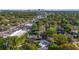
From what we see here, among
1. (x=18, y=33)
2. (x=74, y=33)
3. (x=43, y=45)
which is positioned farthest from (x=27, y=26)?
(x=74, y=33)

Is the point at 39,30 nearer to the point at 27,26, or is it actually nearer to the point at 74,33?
the point at 27,26

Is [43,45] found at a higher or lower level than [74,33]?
lower

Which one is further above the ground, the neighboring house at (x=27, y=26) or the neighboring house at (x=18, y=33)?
the neighboring house at (x=27, y=26)

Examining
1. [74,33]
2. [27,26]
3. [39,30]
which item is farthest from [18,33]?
[74,33]

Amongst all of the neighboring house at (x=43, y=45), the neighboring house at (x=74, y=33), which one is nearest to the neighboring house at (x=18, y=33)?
the neighboring house at (x=43, y=45)

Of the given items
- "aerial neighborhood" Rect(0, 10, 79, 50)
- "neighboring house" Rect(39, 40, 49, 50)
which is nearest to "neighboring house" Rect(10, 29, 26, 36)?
"aerial neighborhood" Rect(0, 10, 79, 50)

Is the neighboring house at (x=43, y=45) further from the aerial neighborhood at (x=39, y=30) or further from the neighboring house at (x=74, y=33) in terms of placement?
the neighboring house at (x=74, y=33)

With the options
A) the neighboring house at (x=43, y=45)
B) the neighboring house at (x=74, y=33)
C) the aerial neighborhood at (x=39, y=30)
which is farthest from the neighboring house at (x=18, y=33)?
the neighboring house at (x=74, y=33)

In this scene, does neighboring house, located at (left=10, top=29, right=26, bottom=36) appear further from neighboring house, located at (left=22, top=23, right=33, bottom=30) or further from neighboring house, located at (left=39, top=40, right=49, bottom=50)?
neighboring house, located at (left=39, top=40, right=49, bottom=50)

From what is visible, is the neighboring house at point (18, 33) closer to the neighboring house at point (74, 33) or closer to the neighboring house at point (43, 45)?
the neighboring house at point (43, 45)

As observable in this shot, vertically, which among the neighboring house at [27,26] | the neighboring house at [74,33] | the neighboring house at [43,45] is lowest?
the neighboring house at [43,45]

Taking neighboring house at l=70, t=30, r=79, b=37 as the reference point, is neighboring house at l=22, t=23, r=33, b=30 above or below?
above

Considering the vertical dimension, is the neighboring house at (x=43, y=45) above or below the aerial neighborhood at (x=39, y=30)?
below
